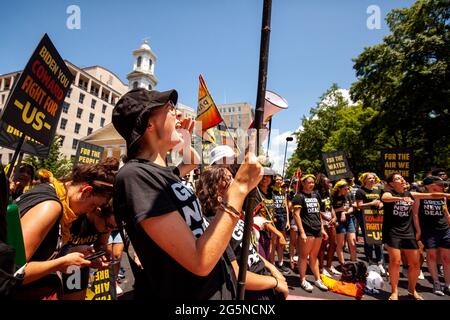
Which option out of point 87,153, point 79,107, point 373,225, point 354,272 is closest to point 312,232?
point 354,272

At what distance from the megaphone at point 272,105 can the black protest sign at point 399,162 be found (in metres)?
7.82

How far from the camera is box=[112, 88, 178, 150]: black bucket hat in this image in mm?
1356

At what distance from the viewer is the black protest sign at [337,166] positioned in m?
9.02

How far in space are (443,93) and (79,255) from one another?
851 inches

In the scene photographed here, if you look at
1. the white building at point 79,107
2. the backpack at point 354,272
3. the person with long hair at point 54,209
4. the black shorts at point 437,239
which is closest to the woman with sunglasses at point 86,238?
the person with long hair at point 54,209

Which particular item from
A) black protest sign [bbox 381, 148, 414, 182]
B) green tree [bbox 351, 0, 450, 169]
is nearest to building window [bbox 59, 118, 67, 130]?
green tree [bbox 351, 0, 450, 169]

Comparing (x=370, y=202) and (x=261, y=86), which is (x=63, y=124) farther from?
(x=261, y=86)

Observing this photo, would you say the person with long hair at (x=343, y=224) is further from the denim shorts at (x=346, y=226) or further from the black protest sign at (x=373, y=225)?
the black protest sign at (x=373, y=225)

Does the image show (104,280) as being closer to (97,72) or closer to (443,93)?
(443,93)

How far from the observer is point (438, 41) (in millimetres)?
16375

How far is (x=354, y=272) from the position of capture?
17.0 ft

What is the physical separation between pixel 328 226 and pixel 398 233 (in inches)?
74.4

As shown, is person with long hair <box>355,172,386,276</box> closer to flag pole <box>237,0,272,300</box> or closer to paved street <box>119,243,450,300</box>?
paved street <box>119,243,450,300</box>
